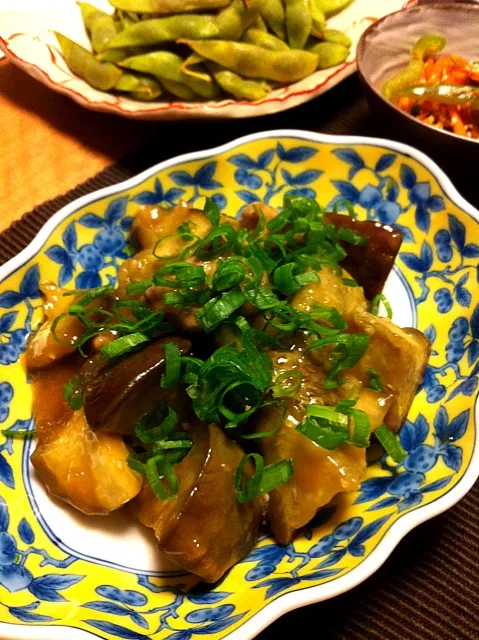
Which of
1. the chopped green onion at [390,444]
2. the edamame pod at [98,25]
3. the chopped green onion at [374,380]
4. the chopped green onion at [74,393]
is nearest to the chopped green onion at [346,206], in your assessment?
the chopped green onion at [374,380]

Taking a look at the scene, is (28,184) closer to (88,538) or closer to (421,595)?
(88,538)

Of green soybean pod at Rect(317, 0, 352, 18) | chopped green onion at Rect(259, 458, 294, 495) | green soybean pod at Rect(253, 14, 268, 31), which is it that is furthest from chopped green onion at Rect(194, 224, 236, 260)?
green soybean pod at Rect(317, 0, 352, 18)

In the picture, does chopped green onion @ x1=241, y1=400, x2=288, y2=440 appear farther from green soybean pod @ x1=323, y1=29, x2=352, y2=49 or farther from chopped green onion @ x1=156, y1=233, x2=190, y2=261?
green soybean pod @ x1=323, y1=29, x2=352, y2=49

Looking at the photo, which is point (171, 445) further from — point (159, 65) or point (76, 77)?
point (76, 77)

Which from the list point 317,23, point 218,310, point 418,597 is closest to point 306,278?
point 218,310

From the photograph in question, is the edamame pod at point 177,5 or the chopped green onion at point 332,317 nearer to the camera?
the chopped green onion at point 332,317

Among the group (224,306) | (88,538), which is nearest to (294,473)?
(224,306)

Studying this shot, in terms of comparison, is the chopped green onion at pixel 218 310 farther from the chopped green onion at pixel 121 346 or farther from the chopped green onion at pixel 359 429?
the chopped green onion at pixel 359 429
